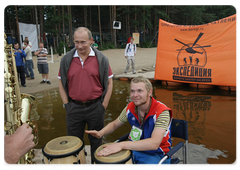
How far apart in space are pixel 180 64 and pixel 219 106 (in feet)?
8.21

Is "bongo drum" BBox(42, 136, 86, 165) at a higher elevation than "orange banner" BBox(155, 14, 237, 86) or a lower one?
lower

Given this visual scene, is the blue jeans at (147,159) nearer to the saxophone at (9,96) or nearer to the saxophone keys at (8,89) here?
the saxophone at (9,96)

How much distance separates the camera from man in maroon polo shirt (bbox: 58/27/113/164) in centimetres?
252

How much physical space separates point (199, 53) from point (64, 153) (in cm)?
648

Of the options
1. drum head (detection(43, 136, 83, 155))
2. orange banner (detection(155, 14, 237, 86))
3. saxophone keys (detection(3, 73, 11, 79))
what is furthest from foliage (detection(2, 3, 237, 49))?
drum head (detection(43, 136, 83, 155))

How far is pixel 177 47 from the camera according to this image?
7477 mm

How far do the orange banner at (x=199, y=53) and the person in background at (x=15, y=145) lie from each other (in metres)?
6.65

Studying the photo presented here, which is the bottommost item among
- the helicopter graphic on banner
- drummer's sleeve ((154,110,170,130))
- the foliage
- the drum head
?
the drum head

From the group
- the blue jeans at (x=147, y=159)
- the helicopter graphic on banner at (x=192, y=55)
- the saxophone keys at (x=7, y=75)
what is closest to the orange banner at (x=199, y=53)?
the helicopter graphic on banner at (x=192, y=55)

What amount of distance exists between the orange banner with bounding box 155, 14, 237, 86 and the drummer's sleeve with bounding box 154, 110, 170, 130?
18.1ft

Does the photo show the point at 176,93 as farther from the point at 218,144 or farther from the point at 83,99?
the point at 83,99

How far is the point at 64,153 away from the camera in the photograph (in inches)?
70.7

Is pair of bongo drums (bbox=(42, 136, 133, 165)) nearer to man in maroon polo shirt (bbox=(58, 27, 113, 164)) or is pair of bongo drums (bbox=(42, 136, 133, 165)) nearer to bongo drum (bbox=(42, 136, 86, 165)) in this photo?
bongo drum (bbox=(42, 136, 86, 165))

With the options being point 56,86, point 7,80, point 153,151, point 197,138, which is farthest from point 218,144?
point 56,86
